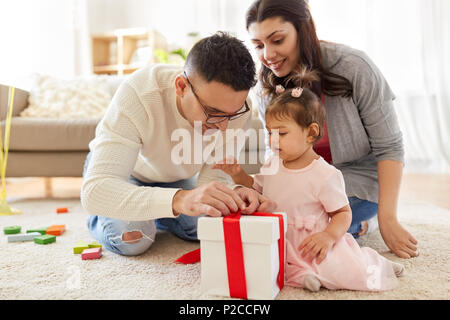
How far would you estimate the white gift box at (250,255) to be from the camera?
2.84 ft

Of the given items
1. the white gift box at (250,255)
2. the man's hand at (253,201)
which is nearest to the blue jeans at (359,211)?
the man's hand at (253,201)

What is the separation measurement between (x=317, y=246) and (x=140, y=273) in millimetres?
493

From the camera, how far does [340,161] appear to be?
4.61 feet

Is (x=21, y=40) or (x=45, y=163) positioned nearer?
(x=45, y=163)

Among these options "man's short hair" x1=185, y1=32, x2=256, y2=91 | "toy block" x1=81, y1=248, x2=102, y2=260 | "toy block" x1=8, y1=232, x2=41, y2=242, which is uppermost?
"man's short hair" x1=185, y1=32, x2=256, y2=91

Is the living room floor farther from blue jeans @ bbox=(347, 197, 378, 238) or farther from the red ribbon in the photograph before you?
the red ribbon

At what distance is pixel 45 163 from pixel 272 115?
1.78m

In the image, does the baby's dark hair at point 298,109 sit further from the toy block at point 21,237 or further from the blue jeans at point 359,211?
the toy block at point 21,237

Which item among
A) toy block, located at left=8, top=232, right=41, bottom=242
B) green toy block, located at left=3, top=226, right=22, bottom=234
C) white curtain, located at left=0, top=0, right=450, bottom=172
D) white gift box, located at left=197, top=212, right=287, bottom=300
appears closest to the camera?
white gift box, located at left=197, top=212, right=287, bottom=300

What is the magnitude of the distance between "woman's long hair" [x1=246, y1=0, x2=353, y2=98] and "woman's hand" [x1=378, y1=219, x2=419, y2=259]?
Result: 0.44 metres

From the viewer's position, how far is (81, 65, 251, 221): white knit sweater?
97 centimetres

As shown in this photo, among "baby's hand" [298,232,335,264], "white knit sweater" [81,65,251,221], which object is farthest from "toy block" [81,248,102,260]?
"baby's hand" [298,232,335,264]
